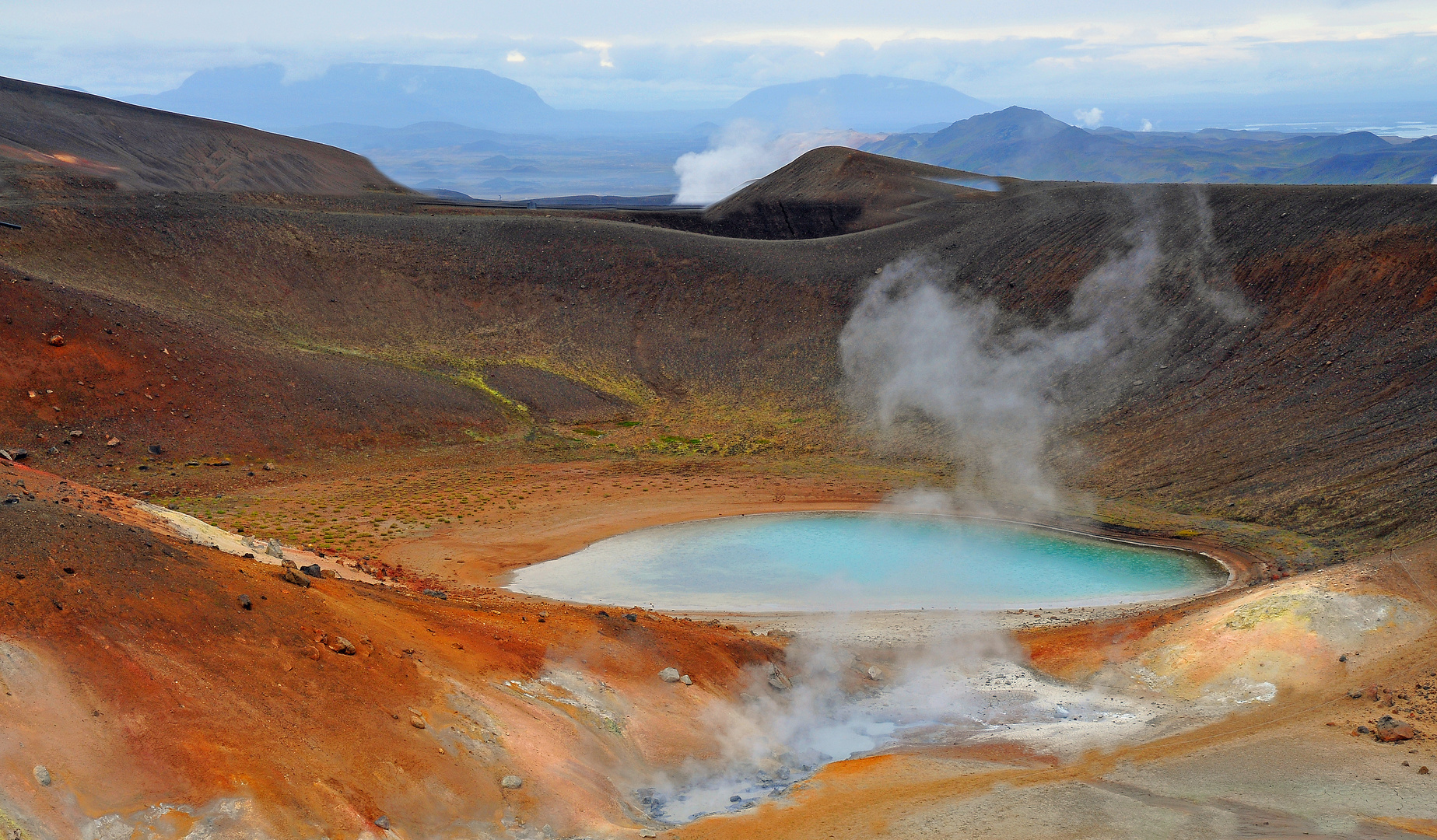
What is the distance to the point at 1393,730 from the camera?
16.8m

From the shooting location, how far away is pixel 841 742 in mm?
18203

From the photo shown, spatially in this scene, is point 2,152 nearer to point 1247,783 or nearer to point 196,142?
point 196,142

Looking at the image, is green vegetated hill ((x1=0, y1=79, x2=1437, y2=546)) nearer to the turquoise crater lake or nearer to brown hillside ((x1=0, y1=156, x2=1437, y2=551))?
brown hillside ((x1=0, y1=156, x2=1437, y2=551))

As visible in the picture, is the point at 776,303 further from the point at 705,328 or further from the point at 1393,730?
the point at 1393,730

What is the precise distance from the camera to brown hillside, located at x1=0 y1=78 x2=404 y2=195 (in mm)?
73562

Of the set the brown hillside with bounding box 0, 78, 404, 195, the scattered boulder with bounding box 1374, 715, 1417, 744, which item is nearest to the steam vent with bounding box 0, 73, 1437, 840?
the scattered boulder with bounding box 1374, 715, 1417, 744

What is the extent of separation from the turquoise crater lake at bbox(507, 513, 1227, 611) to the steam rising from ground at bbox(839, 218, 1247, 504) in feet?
19.0

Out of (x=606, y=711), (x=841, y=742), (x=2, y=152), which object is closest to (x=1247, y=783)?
(x=841, y=742)

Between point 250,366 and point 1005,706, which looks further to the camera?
point 250,366

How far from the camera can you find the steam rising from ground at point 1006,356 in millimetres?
41438

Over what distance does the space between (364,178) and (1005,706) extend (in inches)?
3289

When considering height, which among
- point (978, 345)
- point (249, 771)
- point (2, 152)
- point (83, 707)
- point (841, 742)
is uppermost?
point (2, 152)

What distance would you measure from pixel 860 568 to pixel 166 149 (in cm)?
7864

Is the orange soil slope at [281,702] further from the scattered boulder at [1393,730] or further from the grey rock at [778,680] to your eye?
the scattered boulder at [1393,730]
